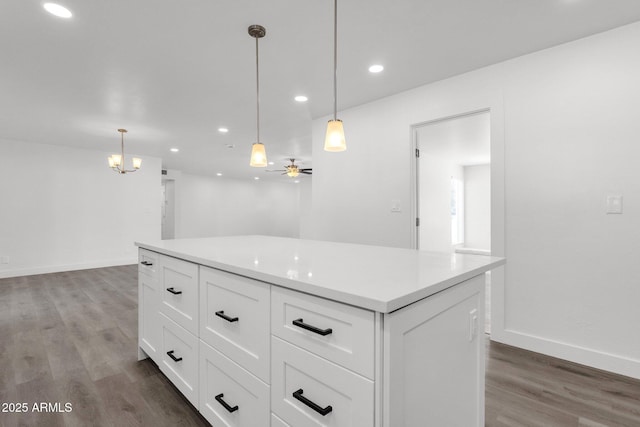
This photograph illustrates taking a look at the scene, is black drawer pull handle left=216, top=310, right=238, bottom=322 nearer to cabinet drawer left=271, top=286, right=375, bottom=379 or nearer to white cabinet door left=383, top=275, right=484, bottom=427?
cabinet drawer left=271, top=286, right=375, bottom=379

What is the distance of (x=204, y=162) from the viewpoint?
748cm

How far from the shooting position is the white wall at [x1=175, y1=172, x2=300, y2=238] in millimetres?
9422

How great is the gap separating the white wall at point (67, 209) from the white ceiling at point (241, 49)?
61.2 inches

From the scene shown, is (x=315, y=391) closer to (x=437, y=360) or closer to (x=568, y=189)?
(x=437, y=360)

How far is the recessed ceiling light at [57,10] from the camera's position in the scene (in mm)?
1880

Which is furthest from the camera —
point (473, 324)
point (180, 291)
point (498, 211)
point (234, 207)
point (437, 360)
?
point (234, 207)

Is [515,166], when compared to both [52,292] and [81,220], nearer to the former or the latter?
[52,292]

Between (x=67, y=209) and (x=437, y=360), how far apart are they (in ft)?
22.7

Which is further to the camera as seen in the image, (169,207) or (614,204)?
(169,207)

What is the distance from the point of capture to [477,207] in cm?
815

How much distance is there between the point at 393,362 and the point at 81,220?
22.7 feet

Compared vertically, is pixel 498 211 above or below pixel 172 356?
above

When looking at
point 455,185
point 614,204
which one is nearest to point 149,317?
point 614,204

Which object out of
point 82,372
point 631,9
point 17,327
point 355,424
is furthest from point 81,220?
point 631,9
